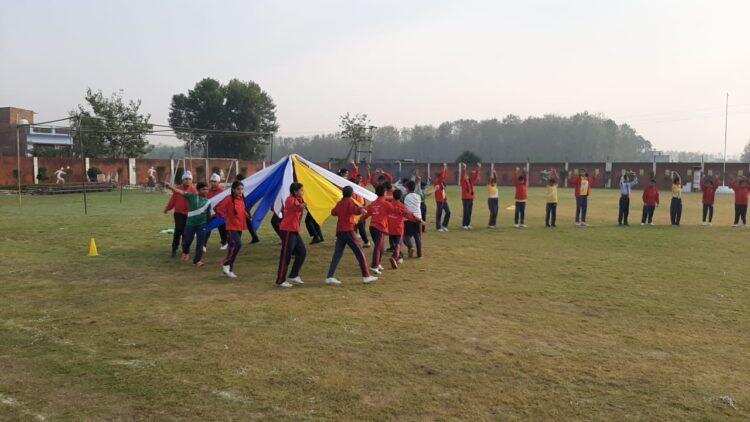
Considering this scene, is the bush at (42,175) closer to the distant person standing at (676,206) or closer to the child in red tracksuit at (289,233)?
the child in red tracksuit at (289,233)

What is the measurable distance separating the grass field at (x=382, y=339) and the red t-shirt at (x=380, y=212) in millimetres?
862

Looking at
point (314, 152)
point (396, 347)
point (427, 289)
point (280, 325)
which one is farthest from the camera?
point (314, 152)

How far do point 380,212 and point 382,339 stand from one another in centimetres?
362

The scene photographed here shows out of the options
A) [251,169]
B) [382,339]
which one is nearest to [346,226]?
[382,339]

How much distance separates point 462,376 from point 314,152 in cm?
10373

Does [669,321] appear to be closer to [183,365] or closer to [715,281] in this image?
[715,281]

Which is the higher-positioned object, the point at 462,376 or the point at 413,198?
the point at 413,198

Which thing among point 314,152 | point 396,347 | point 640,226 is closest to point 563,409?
point 396,347

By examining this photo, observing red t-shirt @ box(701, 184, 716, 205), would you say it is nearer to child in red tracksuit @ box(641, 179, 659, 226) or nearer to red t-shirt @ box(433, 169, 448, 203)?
child in red tracksuit @ box(641, 179, 659, 226)

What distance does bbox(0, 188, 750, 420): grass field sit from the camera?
4391 mm

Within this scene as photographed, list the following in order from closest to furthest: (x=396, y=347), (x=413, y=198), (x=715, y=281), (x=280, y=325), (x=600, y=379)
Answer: (x=600, y=379), (x=396, y=347), (x=280, y=325), (x=715, y=281), (x=413, y=198)

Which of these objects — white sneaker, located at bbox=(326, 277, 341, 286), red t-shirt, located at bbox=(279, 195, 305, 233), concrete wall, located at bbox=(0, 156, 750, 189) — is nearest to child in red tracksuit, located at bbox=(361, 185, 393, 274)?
white sneaker, located at bbox=(326, 277, 341, 286)

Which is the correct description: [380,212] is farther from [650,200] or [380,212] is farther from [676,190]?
[676,190]

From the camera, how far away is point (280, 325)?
636cm
